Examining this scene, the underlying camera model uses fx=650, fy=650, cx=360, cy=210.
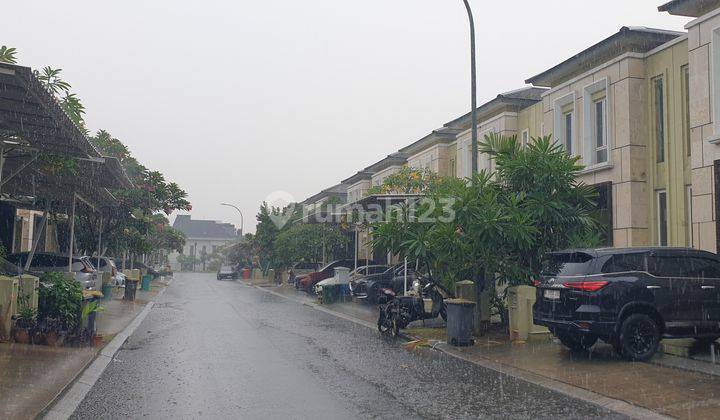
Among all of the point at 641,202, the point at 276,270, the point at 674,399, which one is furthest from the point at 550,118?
the point at 276,270

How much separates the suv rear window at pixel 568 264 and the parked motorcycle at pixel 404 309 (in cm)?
408

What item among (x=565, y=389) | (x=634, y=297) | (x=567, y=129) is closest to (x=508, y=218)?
(x=634, y=297)

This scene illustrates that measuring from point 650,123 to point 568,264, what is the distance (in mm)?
8250

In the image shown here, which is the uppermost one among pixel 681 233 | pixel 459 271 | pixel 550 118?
pixel 550 118

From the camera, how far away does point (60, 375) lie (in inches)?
341

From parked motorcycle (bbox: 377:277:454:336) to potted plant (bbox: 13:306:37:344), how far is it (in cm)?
703

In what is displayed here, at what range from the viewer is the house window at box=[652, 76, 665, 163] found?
1664cm

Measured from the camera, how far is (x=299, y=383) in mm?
8594

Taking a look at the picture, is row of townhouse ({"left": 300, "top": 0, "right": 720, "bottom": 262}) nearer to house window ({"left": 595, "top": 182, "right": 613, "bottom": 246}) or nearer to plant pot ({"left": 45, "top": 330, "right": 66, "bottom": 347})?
house window ({"left": 595, "top": 182, "right": 613, "bottom": 246})

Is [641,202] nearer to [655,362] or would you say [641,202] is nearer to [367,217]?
[655,362]

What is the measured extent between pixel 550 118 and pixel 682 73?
16.9 ft

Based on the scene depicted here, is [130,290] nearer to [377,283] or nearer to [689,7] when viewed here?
[377,283]

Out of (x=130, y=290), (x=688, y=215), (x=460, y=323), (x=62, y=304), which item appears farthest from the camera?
(x=130, y=290)

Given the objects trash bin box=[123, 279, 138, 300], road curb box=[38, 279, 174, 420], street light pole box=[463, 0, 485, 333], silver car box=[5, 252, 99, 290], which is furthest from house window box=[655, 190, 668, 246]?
trash bin box=[123, 279, 138, 300]
